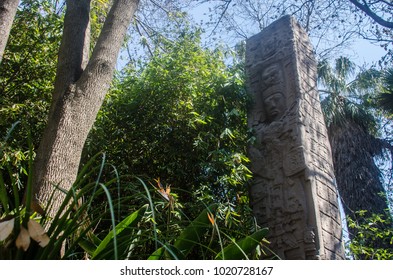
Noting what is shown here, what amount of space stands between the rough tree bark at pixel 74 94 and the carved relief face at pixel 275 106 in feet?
6.99

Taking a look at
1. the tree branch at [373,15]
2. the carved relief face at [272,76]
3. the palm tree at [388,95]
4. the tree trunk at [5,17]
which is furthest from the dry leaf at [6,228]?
the palm tree at [388,95]

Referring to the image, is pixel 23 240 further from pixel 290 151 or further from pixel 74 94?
pixel 290 151

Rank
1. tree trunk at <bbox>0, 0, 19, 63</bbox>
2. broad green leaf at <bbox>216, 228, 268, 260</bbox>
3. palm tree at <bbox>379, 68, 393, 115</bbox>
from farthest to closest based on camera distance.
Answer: palm tree at <bbox>379, 68, 393, 115</bbox>
tree trunk at <bbox>0, 0, 19, 63</bbox>
broad green leaf at <bbox>216, 228, 268, 260</bbox>

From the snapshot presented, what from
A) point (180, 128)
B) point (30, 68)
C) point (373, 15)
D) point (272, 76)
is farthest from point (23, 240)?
point (373, 15)

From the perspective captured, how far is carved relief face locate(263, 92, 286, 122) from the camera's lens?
5227 millimetres

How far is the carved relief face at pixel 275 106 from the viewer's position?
5227 millimetres

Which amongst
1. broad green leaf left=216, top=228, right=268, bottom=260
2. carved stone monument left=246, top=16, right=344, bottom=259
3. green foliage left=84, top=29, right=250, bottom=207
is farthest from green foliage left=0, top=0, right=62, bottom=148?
broad green leaf left=216, top=228, right=268, bottom=260

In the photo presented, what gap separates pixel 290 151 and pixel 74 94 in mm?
2535

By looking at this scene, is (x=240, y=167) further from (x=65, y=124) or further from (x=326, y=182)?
(x=65, y=124)

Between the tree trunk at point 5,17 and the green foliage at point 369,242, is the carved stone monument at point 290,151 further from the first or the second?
the tree trunk at point 5,17

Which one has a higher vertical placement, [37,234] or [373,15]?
[373,15]

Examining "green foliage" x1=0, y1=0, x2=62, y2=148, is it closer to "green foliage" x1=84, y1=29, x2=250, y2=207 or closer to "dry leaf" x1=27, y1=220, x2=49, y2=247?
"green foliage" x1=84, y1=29, x2=250, y2=207

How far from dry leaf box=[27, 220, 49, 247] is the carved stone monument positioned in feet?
10.5

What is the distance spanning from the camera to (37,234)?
4.30ft
